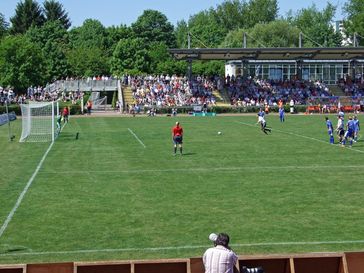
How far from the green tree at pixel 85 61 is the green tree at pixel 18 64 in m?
21.7

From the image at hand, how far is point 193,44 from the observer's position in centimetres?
14788

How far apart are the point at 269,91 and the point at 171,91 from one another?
1168cm

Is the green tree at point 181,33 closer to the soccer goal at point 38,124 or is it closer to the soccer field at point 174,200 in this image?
the soccer goal at point 38,124

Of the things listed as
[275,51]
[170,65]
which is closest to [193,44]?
[170,65]

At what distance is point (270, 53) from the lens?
78812 mm

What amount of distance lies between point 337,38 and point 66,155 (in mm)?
116072

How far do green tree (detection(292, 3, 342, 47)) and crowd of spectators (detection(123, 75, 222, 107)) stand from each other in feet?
201

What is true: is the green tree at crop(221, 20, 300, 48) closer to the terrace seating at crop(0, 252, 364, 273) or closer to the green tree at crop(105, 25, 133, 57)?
the green tree at crop(105, 25, 133, 57)

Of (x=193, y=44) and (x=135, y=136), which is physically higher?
(x=193, y=44)

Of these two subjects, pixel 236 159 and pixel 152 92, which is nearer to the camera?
pixel 236 159

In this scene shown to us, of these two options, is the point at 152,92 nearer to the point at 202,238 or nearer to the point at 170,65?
the point at 170,65

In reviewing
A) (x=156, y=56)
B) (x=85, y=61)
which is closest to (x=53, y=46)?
(x=85, y=61)

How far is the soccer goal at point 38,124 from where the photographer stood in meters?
40.6

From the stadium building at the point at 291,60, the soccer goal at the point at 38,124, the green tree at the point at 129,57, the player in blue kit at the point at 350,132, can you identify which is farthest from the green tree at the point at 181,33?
the player in blue kit at the point at 350,132
